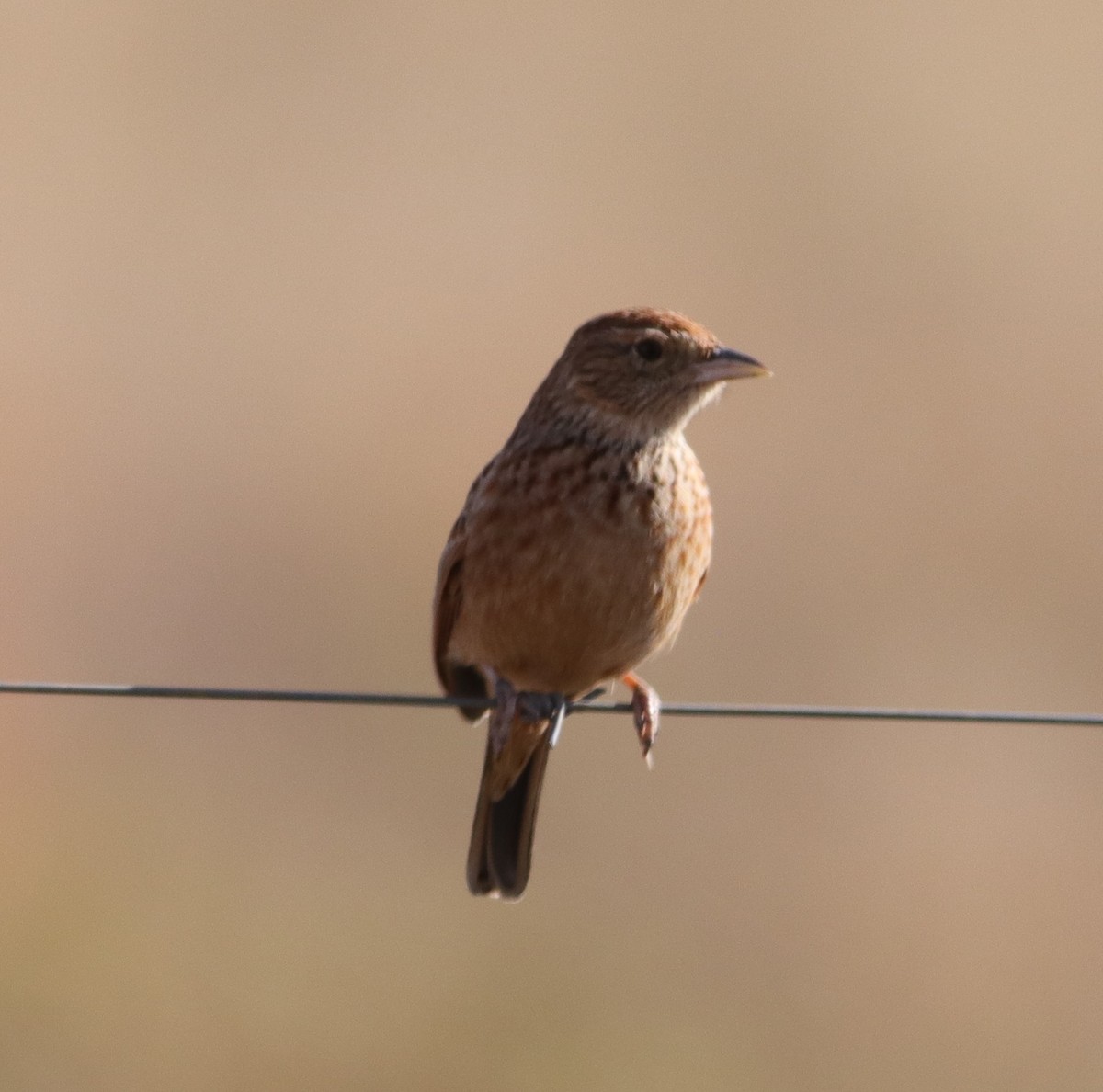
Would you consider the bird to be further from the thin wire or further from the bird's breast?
the thin wire

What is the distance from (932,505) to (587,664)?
9.71 metres

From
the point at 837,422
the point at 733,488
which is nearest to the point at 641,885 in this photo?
the point at 733,488

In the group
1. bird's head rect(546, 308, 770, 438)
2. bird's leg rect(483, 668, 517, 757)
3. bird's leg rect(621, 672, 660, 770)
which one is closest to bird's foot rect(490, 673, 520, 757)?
bird's leg rect(483, 668, 517, 757)

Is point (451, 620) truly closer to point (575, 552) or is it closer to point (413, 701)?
point (575, 552)

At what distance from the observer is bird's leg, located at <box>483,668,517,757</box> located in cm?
888

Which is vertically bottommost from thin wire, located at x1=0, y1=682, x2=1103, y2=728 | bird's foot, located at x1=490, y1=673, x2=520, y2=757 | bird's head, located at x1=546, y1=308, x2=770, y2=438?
bird's foot, located at x1=490, y1=673, x2=520, y2=757

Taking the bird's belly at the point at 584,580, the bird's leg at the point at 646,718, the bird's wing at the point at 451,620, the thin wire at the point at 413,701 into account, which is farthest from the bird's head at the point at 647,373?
the thin wire at the point at 413,701

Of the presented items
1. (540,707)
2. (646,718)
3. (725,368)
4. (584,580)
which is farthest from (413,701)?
(725,368)

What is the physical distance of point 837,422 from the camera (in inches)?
739

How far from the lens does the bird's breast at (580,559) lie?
8438mm

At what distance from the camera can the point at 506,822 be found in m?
9.23

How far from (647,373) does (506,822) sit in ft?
5.52

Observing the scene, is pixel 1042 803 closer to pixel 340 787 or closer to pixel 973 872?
pixel 973 872

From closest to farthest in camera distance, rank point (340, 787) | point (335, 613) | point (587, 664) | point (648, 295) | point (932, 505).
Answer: point (587, 664)
point (340, 787)
point (335, 613)
point (932, 505)
point (648, 295)
